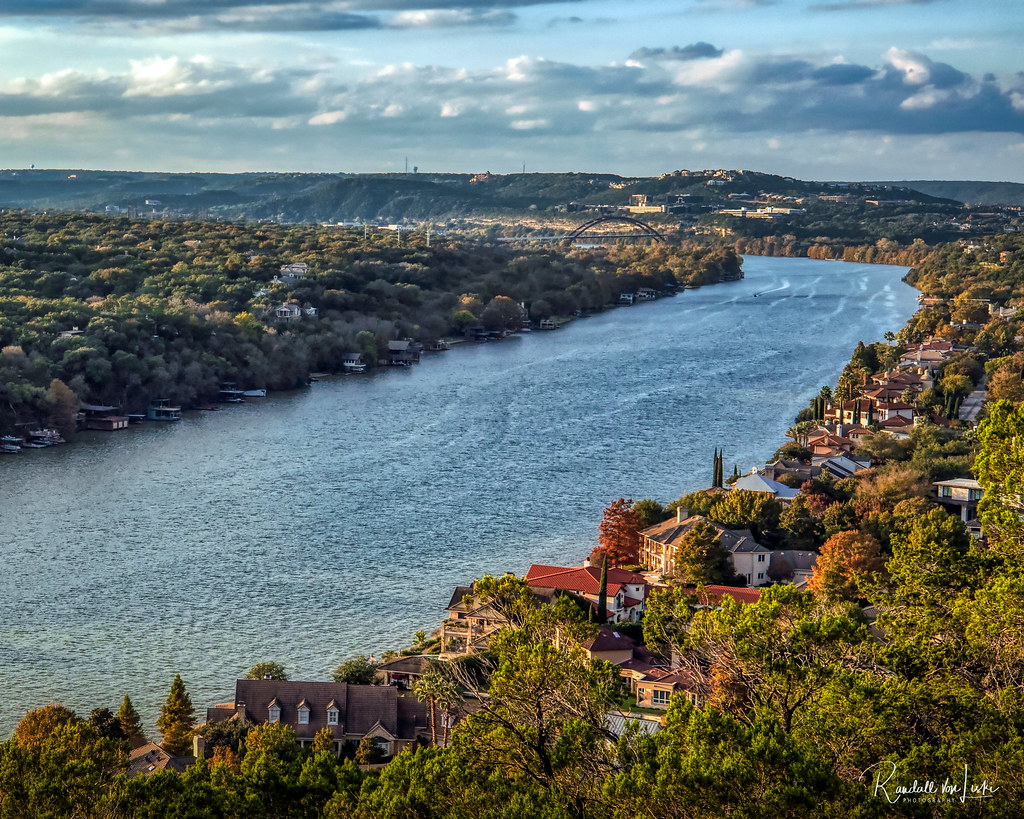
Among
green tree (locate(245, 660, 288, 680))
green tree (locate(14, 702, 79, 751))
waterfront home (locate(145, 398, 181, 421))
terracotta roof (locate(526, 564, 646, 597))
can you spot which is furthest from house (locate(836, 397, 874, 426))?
green tree (locate(14, 702, 79, 751))

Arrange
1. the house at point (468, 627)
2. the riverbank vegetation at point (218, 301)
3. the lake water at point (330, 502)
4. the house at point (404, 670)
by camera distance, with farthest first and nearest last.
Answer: the riverbank vegetation at point (218, 301)
the lake water at point (330, 502)
the house at point (468, 627)
the house at point (404, 670)

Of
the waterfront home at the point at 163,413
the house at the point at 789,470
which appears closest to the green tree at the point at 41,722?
the house at the point at 789,470

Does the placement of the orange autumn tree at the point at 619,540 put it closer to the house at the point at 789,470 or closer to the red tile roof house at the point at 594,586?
the red tile roof house at the point at 594,586

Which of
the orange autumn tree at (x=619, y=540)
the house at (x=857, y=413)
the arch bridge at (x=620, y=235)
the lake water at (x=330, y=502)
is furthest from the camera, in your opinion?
the arch bridge at (x=620, y=235)

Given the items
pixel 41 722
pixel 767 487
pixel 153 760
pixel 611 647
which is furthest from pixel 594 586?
pixel 41 722

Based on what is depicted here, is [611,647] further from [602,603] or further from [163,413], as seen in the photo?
[163,413]

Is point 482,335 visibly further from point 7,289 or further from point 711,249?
point 711,249
